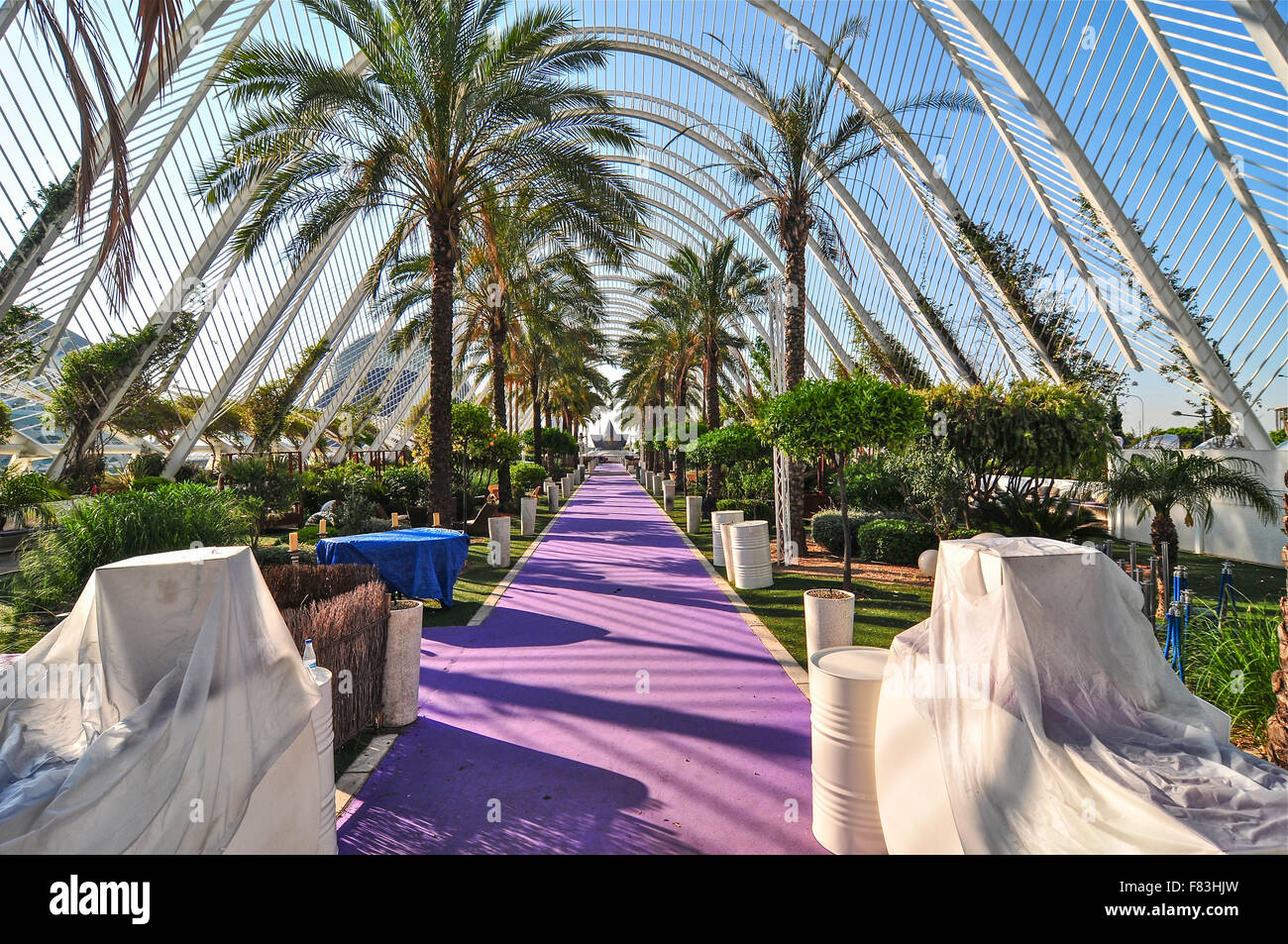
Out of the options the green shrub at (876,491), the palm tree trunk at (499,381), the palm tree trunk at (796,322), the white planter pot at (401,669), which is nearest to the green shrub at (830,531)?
the palm tree trunk at (796,322)

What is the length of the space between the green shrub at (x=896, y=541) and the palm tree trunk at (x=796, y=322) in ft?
3.94

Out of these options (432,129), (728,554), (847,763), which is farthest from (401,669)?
(432,129)

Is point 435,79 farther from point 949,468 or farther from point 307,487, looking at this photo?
point 307,487

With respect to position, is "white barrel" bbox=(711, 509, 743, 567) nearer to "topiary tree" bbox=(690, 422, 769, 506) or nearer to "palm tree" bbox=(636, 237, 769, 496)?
"topiary tree" bbox=(690, 422, 769, 506)

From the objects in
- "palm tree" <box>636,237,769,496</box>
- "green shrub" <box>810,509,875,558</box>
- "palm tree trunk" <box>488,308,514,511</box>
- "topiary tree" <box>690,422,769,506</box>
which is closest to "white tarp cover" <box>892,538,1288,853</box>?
"green shrub" <box>810,509,875,558</box>

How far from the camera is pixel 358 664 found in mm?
4965

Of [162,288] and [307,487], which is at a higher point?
[162,288]

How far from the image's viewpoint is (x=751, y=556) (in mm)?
10266

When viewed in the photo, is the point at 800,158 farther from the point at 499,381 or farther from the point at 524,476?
the point at 524,476

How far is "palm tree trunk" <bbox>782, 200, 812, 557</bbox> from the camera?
42.4 ft

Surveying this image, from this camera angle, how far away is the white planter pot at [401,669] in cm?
522

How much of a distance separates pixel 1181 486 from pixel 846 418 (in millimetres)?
6634

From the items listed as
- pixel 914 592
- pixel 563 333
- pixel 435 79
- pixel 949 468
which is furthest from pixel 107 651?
pixel 563 333
